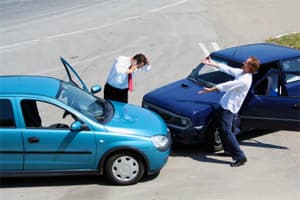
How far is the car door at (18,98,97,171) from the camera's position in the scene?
25.8 ft

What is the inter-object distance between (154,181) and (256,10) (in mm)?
15385

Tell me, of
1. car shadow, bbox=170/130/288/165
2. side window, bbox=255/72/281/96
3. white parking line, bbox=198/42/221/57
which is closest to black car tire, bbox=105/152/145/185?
car shadow, bbox=170/130/288/165

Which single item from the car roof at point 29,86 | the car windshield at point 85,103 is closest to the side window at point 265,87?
the car windshield at point 85,103

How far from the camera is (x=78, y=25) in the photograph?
20.0 m

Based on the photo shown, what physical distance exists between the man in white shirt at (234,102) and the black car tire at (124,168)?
163 cm

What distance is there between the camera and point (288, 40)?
1702cm

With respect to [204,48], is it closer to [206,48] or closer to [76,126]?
[206,48]

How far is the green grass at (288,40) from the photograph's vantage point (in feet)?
54.4

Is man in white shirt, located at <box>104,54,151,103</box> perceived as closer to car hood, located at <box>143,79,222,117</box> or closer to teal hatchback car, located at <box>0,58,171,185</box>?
car hood, located at <box>143,79,222,117</box>

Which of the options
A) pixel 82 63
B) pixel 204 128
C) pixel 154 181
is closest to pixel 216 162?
pixel 204 128

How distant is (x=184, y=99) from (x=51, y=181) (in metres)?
2.71

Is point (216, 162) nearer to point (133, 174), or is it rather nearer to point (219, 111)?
point (219, 111)

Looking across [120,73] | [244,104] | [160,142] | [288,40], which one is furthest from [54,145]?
[288,40]

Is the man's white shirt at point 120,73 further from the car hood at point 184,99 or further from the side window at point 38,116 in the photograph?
the side window at point 38,116
